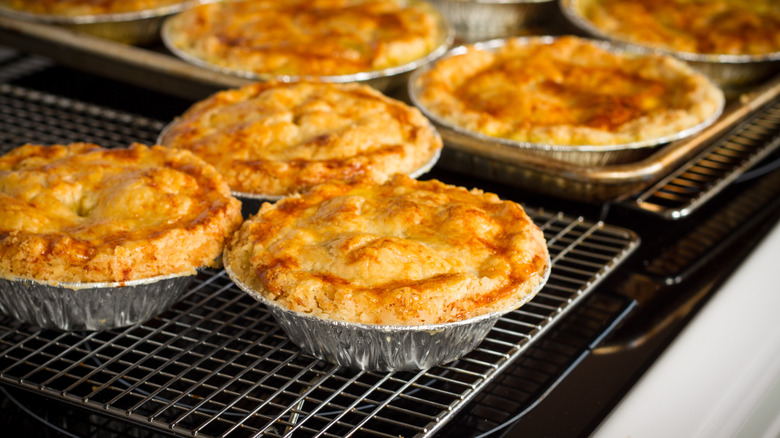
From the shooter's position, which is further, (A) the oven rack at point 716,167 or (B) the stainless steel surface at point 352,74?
(B) the stainless steel surface at point 352,74

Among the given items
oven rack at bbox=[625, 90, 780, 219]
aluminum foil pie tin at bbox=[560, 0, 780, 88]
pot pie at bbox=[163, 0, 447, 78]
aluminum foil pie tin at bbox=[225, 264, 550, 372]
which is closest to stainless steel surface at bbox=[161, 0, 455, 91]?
pot pie at bbox=[163, 0, 447, 78]

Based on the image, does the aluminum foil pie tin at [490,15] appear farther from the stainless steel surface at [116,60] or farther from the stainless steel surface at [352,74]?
the stainless steel surface at [116,60]

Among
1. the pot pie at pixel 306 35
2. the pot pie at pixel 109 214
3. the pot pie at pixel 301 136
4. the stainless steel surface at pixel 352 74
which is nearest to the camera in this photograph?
the pot pie at pixel 109 214

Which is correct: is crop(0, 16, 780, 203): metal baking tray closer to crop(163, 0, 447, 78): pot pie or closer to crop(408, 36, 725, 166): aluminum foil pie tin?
crop(408, 36, 725, 166): aluminum foil pie tin

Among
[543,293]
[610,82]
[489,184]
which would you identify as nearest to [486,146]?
[489,184]

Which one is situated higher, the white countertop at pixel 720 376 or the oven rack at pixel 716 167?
the oven rack at pixel 716 167

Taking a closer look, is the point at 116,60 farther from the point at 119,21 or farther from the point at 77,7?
the point at 77,7

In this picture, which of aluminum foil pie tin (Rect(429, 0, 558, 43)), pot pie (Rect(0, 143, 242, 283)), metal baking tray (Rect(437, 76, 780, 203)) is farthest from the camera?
aluminum foil pie tin (Rect(429, 0, 558, 43))

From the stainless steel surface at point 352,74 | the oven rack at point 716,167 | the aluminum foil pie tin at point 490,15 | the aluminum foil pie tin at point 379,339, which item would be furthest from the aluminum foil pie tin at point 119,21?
the oven rack at point 716,167
